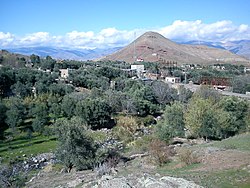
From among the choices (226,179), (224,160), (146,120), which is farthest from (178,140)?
(226,179)

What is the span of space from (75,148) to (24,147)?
15.7 meters

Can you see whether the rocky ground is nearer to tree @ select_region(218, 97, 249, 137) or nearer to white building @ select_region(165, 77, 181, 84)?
tree @ select_region(218, 97, 249, 137)

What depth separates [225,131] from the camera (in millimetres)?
33125

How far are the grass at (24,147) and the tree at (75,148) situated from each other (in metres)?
10.7

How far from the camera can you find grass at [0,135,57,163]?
34688 millimetres

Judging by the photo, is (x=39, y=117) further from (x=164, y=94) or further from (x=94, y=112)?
(x=164, y=94)

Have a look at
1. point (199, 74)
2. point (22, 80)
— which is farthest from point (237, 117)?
point (199, 74)

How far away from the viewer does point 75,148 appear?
80.5 feet

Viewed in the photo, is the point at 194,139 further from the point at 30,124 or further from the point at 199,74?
the point at 199,74

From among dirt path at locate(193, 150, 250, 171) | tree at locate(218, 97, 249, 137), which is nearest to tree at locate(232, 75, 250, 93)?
tree at locate(218, 97, 249, 137)

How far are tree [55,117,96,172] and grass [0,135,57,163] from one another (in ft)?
35.1

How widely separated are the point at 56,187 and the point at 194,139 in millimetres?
19509

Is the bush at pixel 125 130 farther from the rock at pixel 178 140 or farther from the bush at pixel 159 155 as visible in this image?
the bush at pixel 159 155

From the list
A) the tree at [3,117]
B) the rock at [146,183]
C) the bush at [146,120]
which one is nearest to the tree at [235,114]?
the bush at [146,120]
